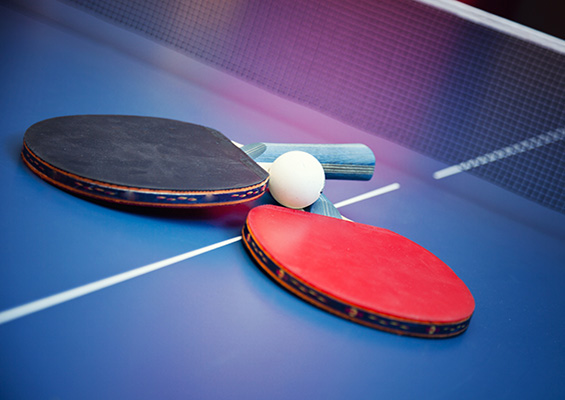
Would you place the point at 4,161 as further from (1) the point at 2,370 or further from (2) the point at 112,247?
(1) the point at 2,370

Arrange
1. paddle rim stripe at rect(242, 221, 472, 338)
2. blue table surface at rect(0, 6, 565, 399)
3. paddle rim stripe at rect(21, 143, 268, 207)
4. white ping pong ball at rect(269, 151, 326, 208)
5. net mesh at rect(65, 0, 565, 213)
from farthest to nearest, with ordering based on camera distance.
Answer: net mesh at rect(65, 0, 565, 213), white ping pong ball at rect(269, 151, 326, 208), paddle rim stripe at rect(21, 143, 268, 207), paddle rim stripe at rect(242, 221, 472, 338), blue table surface at rect(0, 6, 565, 399)

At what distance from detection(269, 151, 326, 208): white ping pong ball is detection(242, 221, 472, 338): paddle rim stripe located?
555 mm

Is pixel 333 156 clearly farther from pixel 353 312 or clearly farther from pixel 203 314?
pixel 203 314

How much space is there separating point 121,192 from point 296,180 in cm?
90

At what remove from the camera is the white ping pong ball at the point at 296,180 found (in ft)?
8.90

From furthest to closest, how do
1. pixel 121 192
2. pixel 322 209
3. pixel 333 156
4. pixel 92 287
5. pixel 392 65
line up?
pixel 392 65
pixel 333 156
pixel 322 209
pixel 121 192
pixel 92 287

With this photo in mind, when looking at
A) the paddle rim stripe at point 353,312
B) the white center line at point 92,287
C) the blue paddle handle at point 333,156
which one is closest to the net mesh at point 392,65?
the blue paddle handle at point 333,156

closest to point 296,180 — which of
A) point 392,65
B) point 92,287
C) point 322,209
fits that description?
point 322,209

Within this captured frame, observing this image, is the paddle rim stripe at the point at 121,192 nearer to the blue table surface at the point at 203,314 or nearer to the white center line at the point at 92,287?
the blue table surface at the point at 203,314

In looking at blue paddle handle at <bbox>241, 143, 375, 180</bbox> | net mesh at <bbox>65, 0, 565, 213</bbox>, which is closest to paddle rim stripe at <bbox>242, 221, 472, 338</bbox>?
blue paddle handle at <bbox>241, 143, 375, 180</bbox>

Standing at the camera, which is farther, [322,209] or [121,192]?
[322,209]

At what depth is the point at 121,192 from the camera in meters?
2.19

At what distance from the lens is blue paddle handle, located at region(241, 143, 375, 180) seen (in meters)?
3.06

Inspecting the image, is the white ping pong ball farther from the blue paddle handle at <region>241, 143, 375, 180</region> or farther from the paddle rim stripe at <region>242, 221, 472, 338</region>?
the paddle rim stripe at <region>242, 221, 472, 338</region>
